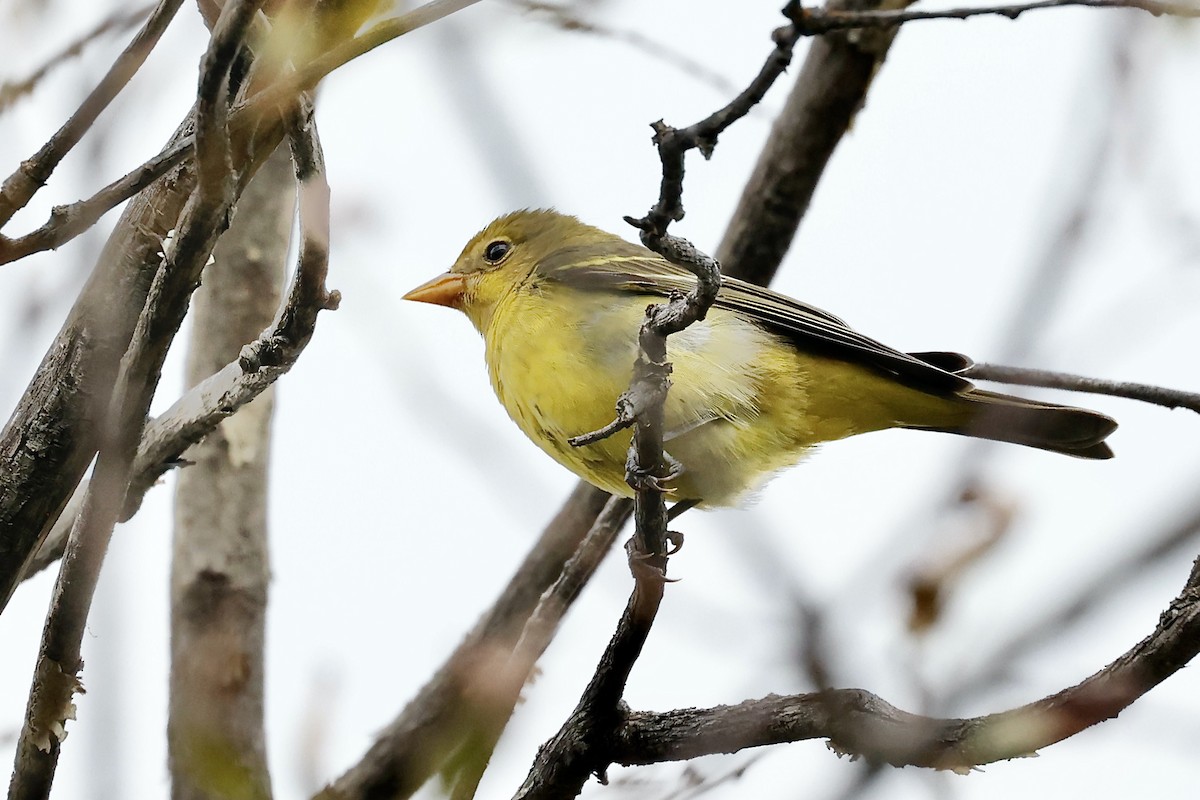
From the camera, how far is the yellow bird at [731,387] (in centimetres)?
434

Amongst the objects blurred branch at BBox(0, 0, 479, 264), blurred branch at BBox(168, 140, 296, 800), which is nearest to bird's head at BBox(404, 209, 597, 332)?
blurred branch at BBox(168, 140, 296, 800)

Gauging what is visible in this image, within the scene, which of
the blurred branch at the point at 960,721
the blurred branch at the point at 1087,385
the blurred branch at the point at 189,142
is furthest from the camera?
the blurred branch at the point at 1087,385

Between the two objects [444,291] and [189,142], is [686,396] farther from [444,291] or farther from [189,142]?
[189,142]

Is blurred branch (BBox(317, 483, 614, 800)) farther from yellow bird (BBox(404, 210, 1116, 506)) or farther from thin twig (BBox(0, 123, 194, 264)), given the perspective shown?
thin twig (BBox(0, 123, 194, 264))

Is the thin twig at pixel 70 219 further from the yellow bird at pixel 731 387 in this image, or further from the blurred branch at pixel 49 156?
the yellow bird at pixel 731 387

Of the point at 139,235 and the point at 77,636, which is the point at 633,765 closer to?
the point at 77,636

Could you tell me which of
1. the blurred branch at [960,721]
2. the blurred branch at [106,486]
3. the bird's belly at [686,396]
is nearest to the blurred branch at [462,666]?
the bird's belly at [686,396]

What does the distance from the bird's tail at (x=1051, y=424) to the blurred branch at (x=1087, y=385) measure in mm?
117

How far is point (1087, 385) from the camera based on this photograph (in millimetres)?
4070

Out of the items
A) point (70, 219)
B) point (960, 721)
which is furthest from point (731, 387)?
point (70, 219)

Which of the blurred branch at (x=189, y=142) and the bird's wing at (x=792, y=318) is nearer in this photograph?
the blurred branch at (x=189, y=142)

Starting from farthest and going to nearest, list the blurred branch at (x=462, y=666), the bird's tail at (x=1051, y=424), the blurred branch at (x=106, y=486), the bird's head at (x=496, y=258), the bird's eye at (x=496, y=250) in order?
the bird's eye at (x=496, y=250) < the bird's head at (x=496, y=258) < the blurred branch at (x=462, y=666) < the bird's tail at (x=1051, y=424) < the blurred branch at (x=106, y=486)

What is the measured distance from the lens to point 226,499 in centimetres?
535

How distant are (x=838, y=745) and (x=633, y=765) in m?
0.70
